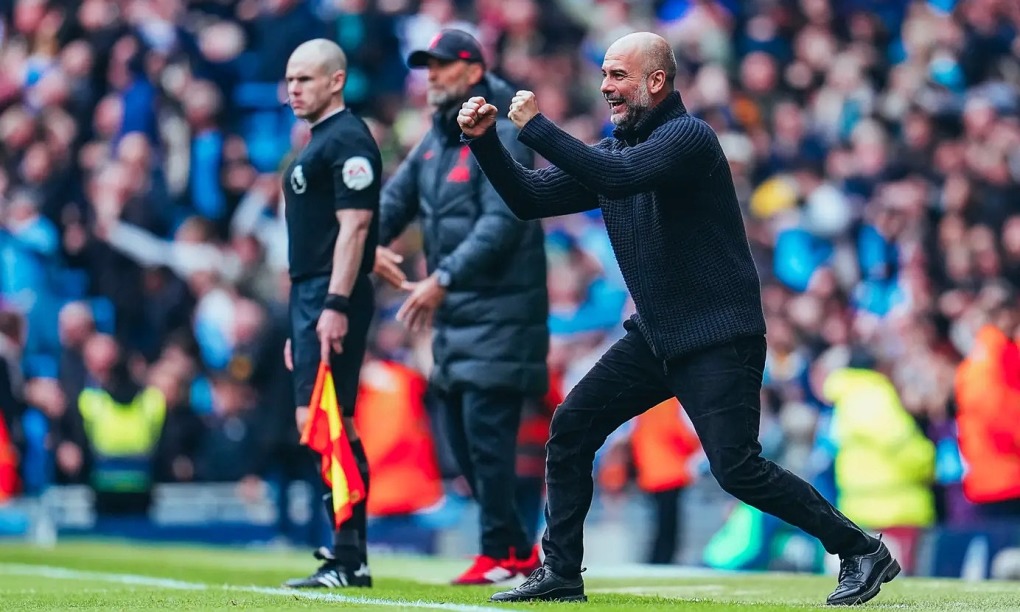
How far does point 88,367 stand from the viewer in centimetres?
Result: 1477

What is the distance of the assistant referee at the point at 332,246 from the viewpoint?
7898 mm

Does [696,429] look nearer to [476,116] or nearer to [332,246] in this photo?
[476,116]

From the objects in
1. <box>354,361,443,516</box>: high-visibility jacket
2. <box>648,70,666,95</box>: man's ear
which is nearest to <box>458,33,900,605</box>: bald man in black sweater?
<box>648,70,666,95</box>: man's ear

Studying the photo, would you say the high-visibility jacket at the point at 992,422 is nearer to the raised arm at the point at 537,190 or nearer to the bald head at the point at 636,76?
the raised arm at the point at 537,190

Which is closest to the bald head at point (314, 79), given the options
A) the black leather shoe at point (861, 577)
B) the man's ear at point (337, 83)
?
the man's ear at point (337, 83)

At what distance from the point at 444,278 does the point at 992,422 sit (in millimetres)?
4323

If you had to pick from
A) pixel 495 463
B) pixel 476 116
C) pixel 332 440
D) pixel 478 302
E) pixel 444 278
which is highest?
pixel 476 116

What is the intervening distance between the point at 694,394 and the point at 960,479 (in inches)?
237

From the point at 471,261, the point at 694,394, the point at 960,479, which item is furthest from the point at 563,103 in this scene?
the point at 694,394

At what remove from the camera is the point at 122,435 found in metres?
14.5

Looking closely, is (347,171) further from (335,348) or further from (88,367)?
(88,367)

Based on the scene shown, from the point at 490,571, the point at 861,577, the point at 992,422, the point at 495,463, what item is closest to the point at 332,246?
the point at 495,463

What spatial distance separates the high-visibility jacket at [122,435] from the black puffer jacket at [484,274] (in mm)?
5988

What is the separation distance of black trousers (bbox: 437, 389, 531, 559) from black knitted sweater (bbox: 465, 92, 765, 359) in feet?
6.60
